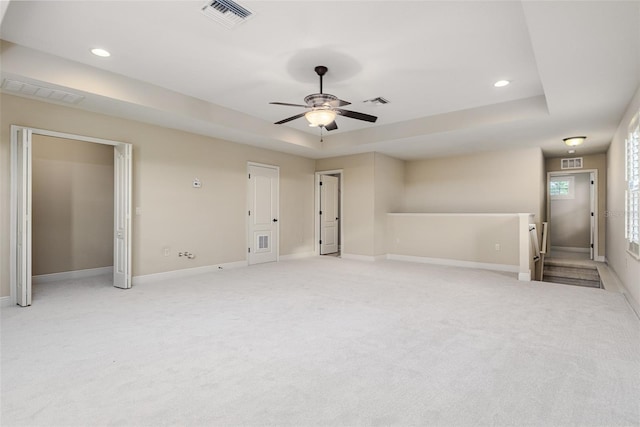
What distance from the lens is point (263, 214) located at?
7168 millimetres

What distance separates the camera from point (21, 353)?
8.43 ft

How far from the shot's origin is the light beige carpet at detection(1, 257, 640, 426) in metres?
1.82

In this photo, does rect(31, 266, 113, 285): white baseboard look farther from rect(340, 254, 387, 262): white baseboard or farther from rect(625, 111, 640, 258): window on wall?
rect(625, 111, 640, 258): window on wall

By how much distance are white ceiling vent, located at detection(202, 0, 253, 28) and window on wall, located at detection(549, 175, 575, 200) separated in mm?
9601

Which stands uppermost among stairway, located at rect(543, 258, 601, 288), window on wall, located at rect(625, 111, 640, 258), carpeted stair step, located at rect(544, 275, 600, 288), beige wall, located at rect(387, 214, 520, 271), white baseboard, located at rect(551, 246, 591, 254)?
window on wall, located at rect(625, 111, 640, 258)

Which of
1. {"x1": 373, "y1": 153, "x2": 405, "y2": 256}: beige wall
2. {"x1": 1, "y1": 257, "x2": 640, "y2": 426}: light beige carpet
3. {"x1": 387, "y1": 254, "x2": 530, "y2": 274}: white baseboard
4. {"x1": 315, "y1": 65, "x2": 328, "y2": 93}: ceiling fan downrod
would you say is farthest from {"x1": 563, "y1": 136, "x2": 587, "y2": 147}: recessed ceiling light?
{"x1": 315, "y1": 65, "x2": 328, "y2": 93}: ceiling fan downrod

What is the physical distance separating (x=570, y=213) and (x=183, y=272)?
10.0 m

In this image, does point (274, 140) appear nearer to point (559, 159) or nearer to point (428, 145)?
point (428, 145)

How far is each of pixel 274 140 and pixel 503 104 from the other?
387cm

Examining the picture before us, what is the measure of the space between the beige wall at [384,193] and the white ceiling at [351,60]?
1.96m

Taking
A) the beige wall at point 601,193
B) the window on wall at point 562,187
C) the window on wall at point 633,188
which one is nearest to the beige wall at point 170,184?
the window on wall at point 633,188

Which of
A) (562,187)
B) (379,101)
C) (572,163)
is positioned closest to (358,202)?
(379,101)

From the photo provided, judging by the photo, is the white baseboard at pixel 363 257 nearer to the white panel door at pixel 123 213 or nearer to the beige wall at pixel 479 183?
the beige wall at pixel 479 183

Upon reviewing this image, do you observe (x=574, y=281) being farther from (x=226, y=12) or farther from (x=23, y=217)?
(x=23, y=217)
